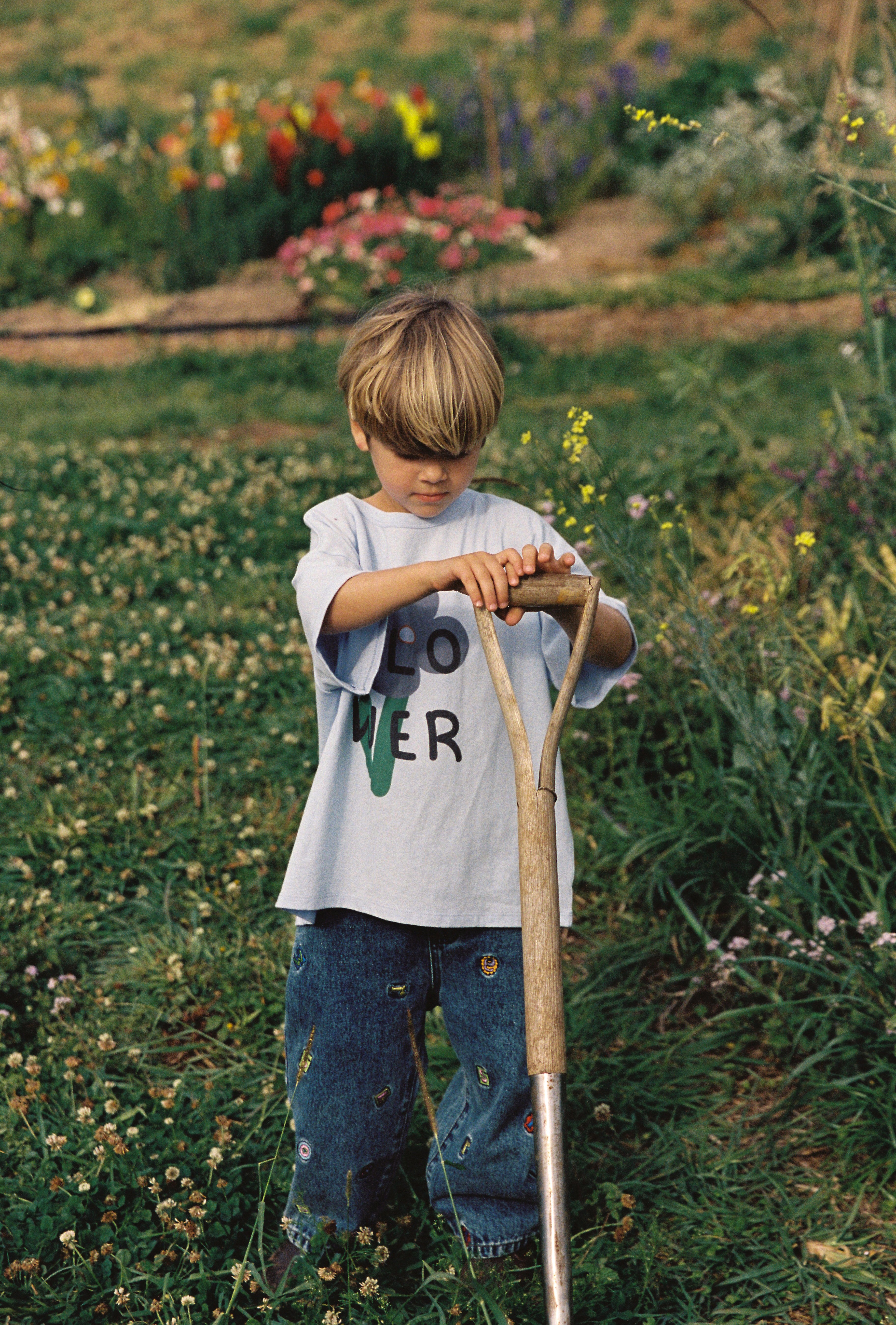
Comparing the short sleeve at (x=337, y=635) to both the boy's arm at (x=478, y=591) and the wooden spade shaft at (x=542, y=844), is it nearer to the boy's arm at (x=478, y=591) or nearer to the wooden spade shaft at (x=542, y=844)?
the boy's arm at (x=478, y=591)

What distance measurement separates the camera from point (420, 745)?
1.92 m

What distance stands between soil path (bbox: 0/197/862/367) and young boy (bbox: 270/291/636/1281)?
558cm

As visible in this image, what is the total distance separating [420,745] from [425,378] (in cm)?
55

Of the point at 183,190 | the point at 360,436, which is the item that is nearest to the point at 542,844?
the point at 360,436

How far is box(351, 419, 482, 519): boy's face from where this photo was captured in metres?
1.85

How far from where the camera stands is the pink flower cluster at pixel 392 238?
24.3ft

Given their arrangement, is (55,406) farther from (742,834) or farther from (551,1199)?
(551,1199)

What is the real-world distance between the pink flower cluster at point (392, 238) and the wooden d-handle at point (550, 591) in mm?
6012

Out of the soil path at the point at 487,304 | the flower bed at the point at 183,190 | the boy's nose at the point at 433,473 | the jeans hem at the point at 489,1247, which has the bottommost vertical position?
the jeans hem at the point at 489,1247

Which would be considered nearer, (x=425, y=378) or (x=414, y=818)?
(x=425, y=378)

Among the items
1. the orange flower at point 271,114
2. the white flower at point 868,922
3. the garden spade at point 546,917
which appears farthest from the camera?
the orange flower at point 271,114

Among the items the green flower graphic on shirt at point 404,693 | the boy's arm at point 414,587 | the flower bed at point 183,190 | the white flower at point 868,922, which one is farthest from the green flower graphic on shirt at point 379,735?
the flower bed at point 183,190

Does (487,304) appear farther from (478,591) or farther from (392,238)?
(478,591)

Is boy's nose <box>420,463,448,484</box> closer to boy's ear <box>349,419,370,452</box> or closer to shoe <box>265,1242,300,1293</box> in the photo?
boy's ear <box>349,419,370,452</box>
